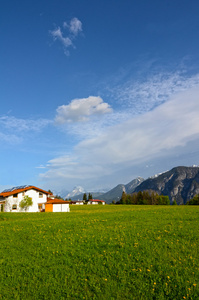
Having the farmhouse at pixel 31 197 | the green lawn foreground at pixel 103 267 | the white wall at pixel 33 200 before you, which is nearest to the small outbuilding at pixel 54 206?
the farmhouse at pixel 31 197

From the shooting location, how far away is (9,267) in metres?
10.8

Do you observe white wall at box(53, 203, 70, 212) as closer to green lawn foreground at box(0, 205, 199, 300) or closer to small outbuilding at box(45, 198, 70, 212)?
small outbuilding at box(45, 198, 70, 212)

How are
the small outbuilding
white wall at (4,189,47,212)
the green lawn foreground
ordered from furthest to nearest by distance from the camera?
the small outbuilding < white wall at (4,189,47,212) < the green lawn foreground

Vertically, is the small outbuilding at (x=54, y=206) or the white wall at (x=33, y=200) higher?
the white wall at (x=33, y=200)

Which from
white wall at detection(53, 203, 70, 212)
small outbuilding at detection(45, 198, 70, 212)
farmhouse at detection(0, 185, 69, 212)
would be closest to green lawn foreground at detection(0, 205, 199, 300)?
farmhouse at detection(0, 185, 69, 212)

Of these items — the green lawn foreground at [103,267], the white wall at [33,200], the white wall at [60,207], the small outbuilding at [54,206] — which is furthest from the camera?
the white wall at [60,207]

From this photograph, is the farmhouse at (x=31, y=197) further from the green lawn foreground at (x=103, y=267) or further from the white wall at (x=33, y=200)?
the green lawn foreground at (x=103, y=267)

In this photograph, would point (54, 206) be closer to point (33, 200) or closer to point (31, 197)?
point (33, 200)

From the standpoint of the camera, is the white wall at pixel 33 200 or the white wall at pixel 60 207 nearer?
the white wall at pixel 33 200

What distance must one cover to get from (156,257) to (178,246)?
8.25 feet

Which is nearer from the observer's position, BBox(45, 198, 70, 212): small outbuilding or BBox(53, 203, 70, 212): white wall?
BBox(45, 198, 70, 212): small outbuilding

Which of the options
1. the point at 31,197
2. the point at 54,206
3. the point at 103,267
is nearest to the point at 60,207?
the point at 54,206

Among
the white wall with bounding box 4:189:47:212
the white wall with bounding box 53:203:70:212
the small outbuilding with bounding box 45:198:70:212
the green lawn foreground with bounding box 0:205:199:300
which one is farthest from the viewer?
the white wall with bounding box 53:203:70:212

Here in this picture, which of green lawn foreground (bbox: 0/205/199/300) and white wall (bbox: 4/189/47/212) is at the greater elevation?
white wall (bbox: 4/189/47/212)
